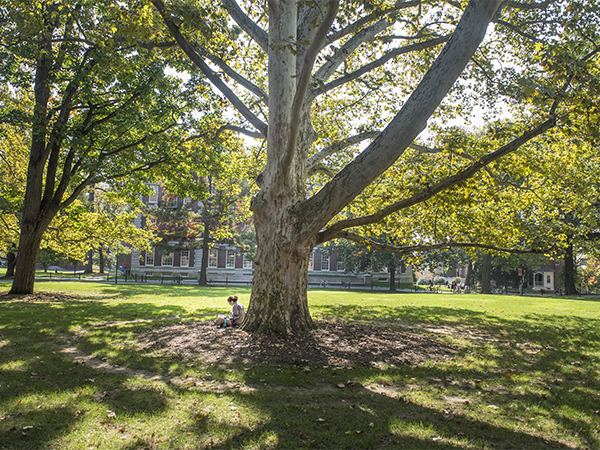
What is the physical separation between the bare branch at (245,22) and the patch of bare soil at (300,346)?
604 cm

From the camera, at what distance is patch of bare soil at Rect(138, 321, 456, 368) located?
20.8 ft

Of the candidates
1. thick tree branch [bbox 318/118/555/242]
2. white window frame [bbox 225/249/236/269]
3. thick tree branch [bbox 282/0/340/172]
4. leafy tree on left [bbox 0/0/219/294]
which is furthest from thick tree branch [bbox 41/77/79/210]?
white window frame [bbox 225/249/236/269]

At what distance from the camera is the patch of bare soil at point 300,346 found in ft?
20.8

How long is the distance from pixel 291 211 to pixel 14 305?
10.1 m

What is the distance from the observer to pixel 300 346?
6.99 m

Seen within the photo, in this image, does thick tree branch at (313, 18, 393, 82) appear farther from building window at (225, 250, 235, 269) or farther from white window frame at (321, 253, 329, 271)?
white window frame at (321, 253, 329, 271)

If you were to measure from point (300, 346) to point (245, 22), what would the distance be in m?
6.81

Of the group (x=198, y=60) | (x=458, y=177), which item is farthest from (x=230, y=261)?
(x=458, y=177)

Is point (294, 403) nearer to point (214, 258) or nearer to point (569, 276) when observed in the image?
point (569, 276)

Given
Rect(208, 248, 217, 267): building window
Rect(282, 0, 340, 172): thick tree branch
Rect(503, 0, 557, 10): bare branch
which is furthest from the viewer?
Rect(208, 248, 217, 267): building window

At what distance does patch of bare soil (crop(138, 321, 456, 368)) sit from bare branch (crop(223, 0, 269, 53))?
6044mm

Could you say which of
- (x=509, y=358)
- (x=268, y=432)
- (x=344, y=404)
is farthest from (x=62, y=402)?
(x=509, y=358)

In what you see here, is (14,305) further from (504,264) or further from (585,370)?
(504,264)

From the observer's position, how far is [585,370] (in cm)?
627
